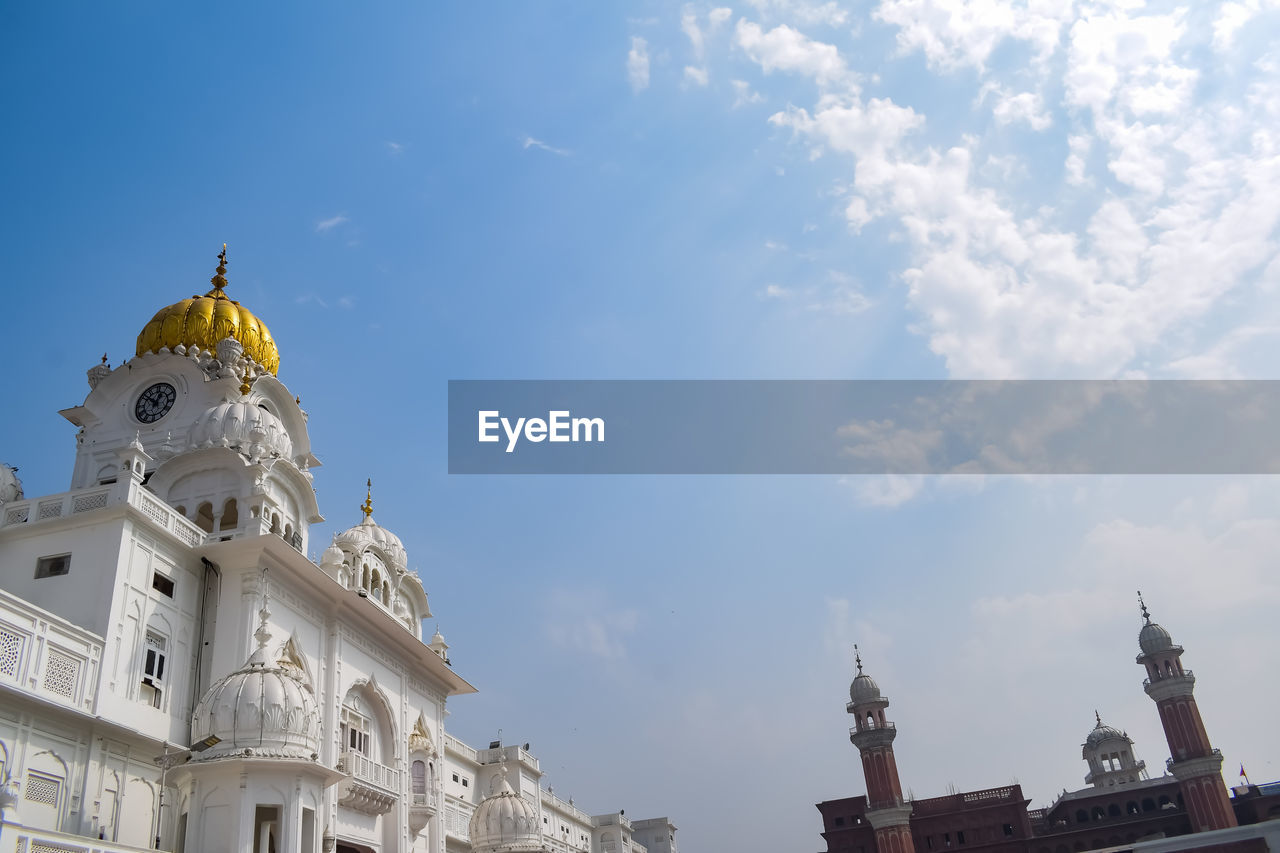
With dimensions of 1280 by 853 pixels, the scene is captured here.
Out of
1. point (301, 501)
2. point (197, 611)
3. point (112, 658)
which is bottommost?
point (112, 658)

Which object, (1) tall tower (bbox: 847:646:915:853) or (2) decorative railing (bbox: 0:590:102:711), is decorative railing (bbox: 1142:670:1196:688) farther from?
(2) decorative railing (bbox: 0:590:102:711)

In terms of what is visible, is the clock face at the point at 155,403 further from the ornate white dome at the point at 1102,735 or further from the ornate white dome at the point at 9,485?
the ornate white dome at the point at 1102,735

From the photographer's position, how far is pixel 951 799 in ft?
206

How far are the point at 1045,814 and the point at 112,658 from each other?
207ft

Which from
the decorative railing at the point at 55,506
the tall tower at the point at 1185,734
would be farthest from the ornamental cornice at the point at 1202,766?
the decorative railing at the point at 55,506

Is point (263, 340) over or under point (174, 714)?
over

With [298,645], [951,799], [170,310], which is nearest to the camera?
[298,645]

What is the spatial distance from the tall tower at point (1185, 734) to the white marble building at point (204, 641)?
50.3m

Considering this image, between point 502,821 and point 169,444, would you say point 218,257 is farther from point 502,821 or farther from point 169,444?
point 502,821

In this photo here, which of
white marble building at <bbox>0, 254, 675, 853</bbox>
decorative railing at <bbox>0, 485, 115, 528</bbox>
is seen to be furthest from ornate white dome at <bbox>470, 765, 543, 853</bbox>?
decorative railing at <bbox>0, 485, 115, 528</bbox>

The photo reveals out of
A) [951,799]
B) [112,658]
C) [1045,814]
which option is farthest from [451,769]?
[1045,814]

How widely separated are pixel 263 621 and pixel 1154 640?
61.6 meters

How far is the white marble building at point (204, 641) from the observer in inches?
635


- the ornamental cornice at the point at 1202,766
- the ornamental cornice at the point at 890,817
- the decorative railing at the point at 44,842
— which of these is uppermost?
the ornamental cornice at the point at 1202,766
